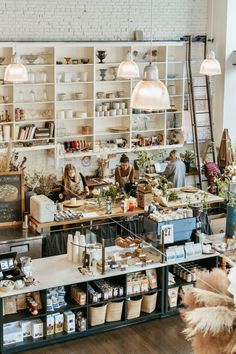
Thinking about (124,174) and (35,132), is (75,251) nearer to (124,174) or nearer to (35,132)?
(124,174)

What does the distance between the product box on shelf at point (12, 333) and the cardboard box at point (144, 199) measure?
293cm

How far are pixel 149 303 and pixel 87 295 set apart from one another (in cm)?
89

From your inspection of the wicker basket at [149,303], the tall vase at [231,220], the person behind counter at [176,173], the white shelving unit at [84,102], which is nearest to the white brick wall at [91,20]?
the white shelving unit at [84,102]

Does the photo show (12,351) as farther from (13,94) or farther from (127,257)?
(13,94)

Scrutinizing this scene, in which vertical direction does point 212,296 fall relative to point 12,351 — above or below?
above

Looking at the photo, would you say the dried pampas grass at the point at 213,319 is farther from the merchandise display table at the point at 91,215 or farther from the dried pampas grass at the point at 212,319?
the merchandise display table at the point at 91,215

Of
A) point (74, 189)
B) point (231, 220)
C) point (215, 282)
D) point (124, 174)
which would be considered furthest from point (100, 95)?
point (215, 282)

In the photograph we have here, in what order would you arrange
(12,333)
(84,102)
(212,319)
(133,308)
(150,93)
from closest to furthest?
(212,319)
(150,93)
(12,333)
(133,308)
(84,102)

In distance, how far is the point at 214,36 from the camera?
42.7 feet

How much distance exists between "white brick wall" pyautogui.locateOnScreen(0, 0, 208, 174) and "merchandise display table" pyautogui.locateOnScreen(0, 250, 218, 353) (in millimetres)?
4600

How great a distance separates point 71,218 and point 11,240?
96 cm

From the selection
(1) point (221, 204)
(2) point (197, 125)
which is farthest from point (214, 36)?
(1) point (221, 204)

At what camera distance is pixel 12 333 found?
275 inches

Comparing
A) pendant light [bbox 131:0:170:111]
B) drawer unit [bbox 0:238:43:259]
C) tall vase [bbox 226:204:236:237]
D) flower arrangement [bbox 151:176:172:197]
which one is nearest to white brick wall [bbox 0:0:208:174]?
flower arrangement [bbox 151:176:172:197]
